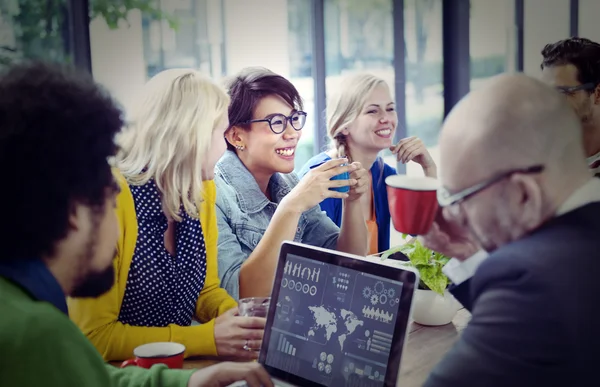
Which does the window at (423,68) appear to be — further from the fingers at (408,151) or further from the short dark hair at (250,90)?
the short dark hair at (250,90)

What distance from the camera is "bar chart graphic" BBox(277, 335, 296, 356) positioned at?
4.24 ft

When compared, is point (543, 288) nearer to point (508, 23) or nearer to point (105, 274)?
point (105, 274)

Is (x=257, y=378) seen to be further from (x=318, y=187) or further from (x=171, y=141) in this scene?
(x=318, y=187)

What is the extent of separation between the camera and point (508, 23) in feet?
18.3

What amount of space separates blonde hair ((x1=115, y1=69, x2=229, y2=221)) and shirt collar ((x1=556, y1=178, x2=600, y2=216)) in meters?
1.08

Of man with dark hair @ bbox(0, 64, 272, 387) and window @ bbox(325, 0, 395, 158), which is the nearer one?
man with dark hair @ bbox(0, 64, 272, 387)

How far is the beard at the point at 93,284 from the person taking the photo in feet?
3.32

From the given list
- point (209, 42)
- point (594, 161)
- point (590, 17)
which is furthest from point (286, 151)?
point (590, 17)

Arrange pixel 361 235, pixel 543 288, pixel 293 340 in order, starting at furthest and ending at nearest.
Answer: pixel 361 235 → pixel 293 340 → pixel 543 288

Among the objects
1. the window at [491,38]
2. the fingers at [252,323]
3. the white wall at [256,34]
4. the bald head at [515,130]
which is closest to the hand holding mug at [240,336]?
the fingers at [252,323]

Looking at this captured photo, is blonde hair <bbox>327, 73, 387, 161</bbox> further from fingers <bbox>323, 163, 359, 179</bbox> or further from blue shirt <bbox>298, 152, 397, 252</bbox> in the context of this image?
fingers <bbox>323, 163, 359, 179</bbox>

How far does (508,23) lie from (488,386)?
5.25m

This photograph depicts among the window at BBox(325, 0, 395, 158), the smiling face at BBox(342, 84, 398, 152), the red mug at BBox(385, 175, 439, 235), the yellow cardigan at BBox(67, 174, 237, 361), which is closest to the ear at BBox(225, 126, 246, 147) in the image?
the yellow cardigan at BBox(67, 174, 237, 361)

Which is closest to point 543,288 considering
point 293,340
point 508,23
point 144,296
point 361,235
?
point 293,340
